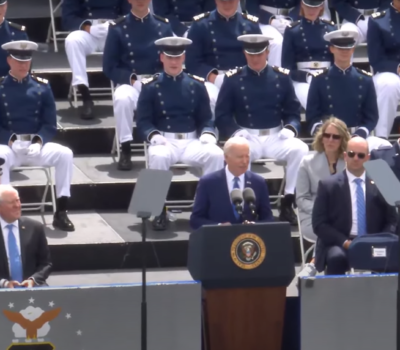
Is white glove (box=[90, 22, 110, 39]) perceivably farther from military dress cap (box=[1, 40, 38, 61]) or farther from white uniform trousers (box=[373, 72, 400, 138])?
white uniform trousers (box=[373, 72, 400, 138])

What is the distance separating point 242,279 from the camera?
810cm

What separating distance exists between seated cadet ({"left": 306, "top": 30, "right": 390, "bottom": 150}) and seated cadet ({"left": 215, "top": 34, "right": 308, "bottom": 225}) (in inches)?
7.7

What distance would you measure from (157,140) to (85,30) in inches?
91.6

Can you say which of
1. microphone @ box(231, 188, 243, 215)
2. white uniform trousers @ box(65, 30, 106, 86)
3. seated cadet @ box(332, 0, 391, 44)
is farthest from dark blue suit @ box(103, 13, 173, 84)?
microphone @ box(231, 188, 243, 215)

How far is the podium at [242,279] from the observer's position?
26.5 feet

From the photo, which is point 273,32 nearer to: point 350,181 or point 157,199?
point 350,181

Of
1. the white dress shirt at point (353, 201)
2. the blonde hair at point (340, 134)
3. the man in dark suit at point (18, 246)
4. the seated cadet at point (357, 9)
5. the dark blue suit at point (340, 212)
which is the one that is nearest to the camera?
the man in dark suit at point (18, 246)

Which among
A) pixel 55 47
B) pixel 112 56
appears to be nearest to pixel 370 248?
pixel 112 56

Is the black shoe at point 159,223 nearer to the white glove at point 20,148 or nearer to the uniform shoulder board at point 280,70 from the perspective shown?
the white glove at point 20,148

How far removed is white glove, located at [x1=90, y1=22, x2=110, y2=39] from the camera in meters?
12.8

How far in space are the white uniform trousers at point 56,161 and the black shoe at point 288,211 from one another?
1.88 metres

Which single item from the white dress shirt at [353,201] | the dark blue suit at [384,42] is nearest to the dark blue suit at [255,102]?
the dark blue suit at [384,42]

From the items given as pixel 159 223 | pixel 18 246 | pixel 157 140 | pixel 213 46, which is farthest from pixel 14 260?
pixel 213 46

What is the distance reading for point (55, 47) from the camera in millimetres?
13961
